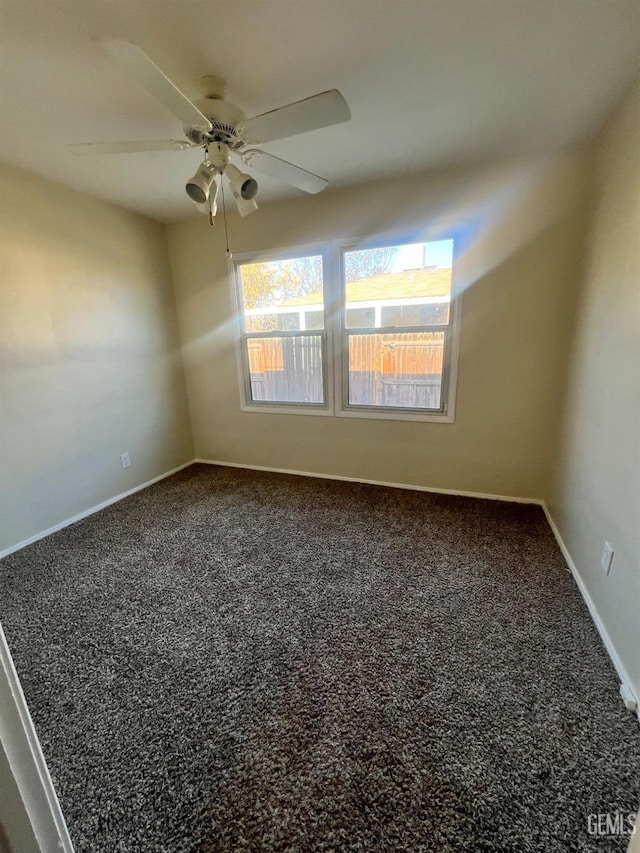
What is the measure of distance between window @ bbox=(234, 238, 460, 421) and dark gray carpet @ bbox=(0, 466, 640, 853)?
1236 millimetres

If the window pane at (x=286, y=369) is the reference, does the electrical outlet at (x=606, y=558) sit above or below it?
below

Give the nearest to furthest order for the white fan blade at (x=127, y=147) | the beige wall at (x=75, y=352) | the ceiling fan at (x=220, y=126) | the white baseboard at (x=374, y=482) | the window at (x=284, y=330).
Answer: the ceiling fan at (x=220, y=126)
the white fan blade at (x=127, y=147)
the beige wall at (x=75, y=352)
the white baseboard at (x=374, y=482)
the window at (x=284, y=330)

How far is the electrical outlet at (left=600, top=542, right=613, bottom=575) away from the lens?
5.20 ft

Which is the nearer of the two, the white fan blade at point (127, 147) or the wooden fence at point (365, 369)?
the white fan blade at point (127, 147)

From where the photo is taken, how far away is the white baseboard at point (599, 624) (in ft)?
4.43

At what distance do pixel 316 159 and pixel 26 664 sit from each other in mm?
3207

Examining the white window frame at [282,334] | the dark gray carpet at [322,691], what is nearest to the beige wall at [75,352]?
the dark gray carpet at [322,691]

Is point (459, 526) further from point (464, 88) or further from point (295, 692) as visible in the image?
point (464, 88)

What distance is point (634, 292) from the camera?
5.03 feet

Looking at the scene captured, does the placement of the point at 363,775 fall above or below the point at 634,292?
below

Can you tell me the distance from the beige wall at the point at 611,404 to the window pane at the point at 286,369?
1.96 m

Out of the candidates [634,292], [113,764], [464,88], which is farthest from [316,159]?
[113,764]

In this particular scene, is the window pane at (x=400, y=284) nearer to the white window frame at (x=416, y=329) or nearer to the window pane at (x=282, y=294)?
the white window frame at (x=416, y=329)

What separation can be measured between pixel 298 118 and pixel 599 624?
261cm
